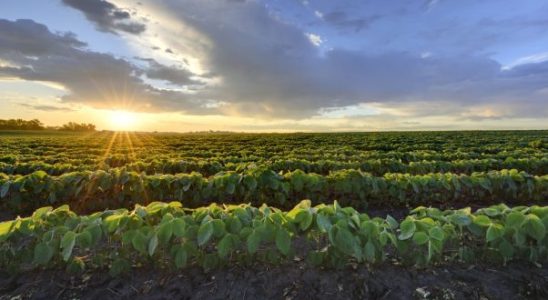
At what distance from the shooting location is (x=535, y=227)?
2.85 metres

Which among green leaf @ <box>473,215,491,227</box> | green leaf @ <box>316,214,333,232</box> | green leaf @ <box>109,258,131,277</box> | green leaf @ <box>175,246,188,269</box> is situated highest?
green leaf @ <box>316,214,333,232</box>

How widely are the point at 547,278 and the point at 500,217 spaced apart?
63 cm

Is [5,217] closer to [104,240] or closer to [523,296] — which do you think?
[104,240]

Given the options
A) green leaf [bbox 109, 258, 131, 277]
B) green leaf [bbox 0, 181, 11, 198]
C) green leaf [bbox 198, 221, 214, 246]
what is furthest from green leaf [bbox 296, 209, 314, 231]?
green leaf [bbox 0, 181, 11, 198]

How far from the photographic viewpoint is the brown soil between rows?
2.83 metres

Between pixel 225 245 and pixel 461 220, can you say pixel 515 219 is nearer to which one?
pixel 461 220

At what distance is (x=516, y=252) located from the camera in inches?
125

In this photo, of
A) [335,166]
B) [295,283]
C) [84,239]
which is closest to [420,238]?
[295,283]

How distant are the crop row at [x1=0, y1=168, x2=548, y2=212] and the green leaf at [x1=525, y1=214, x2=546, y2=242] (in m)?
2.76

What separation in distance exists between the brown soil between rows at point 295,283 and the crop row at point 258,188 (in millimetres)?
2382

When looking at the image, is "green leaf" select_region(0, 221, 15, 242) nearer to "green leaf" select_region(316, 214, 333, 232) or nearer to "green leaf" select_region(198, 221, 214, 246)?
"green leaf" select_region(198, 221, 214, 246)

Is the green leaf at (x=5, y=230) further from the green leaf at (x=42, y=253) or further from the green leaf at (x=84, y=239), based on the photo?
the green leaf at (x=84, y=239)

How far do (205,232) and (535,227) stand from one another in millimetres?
2837

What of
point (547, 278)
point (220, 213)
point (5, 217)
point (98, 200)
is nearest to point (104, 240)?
point (220, 213)
